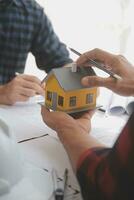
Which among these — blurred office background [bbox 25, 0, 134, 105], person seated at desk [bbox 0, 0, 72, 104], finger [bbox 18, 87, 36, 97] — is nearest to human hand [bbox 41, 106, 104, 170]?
finger [bbox 18, 87, 36, 97]

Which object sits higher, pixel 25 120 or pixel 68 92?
pixel 68 92

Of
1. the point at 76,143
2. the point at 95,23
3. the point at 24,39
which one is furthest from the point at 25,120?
the point at 95,23

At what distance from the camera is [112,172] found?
0.56 meters

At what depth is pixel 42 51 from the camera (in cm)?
153

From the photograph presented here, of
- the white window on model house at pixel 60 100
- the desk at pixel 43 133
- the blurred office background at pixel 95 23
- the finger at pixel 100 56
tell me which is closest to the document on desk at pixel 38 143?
the desk at pixel 43 133

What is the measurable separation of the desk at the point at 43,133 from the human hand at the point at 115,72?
138 millimetres

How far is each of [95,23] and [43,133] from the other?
0.98 metres

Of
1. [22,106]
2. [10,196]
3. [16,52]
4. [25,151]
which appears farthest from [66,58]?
[10,196]

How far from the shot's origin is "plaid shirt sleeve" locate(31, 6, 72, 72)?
1491 mm

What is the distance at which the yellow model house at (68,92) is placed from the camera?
3.04 feet

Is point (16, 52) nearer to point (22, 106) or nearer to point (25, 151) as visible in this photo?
point (22, 106)

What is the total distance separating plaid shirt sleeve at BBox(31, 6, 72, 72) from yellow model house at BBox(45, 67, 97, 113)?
51cm

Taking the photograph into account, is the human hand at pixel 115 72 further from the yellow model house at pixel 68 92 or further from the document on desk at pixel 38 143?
the document on desk at pixel 38 143

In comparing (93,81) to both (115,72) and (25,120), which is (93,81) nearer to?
(115,72)
